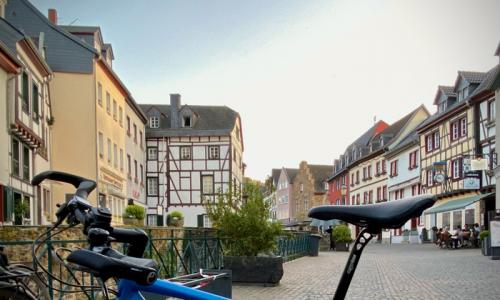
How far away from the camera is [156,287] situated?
63.2 inches

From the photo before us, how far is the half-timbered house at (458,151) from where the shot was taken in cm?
2972

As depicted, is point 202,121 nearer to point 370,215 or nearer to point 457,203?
point 457,203

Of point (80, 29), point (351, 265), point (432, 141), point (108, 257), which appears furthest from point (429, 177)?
point (108, 257)

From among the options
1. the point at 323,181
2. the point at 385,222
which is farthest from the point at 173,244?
the point at 323,181

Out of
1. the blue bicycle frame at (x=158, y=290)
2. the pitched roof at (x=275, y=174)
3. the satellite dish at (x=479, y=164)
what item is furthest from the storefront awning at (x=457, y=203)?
the pitched roof at (x=275, y=174)

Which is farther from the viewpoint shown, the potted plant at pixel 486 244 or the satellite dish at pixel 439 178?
the satellite dish at pixel 439 178

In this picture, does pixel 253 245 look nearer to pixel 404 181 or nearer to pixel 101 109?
pixel 101 109

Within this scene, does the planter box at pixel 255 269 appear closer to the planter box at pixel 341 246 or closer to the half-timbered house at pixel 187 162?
the planter box at pixel 341 246

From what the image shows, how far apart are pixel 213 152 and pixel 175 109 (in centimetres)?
580

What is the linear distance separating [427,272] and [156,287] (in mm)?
13476

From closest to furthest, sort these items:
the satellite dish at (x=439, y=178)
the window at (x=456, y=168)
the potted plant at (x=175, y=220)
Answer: the potted plant at (x=175, y=220) → the window at (x=456, y=168) → the satellite dish at (x=439, y=178)

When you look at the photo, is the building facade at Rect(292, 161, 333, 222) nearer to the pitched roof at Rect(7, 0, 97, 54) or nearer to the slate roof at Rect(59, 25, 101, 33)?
the slate roof at Rect(59, 25, 101, 33)

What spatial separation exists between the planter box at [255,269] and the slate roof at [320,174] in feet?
226

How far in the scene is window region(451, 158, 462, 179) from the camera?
106ft
